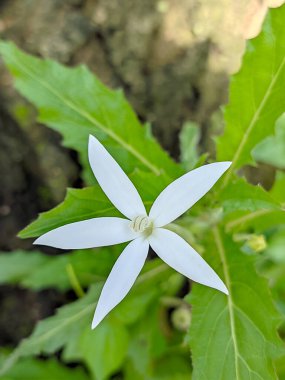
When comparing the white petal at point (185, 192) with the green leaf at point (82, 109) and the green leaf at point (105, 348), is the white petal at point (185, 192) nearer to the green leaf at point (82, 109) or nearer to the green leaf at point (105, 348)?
the green leaf at point (82, 109)

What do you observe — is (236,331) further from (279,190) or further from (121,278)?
(279,190)

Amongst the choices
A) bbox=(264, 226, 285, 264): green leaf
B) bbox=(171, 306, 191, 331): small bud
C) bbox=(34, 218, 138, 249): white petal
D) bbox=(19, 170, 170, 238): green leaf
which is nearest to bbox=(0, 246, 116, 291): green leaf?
bbox=(171, 306, 191, 331): small bud

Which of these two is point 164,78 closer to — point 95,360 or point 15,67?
point 15,67

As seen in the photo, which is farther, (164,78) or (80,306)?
(164,78)

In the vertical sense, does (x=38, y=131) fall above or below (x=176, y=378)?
above

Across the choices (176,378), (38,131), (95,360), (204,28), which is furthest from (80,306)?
(204,28)

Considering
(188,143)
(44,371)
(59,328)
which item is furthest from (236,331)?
(44,371)

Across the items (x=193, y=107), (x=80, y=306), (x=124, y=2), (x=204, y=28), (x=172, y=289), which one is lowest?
(x=172, y=289)

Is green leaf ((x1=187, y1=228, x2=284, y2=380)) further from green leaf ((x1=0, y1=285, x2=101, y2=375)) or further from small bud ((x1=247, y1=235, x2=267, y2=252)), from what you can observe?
green leaf ((x1=0, y1=285, x2=101, y2=375))
